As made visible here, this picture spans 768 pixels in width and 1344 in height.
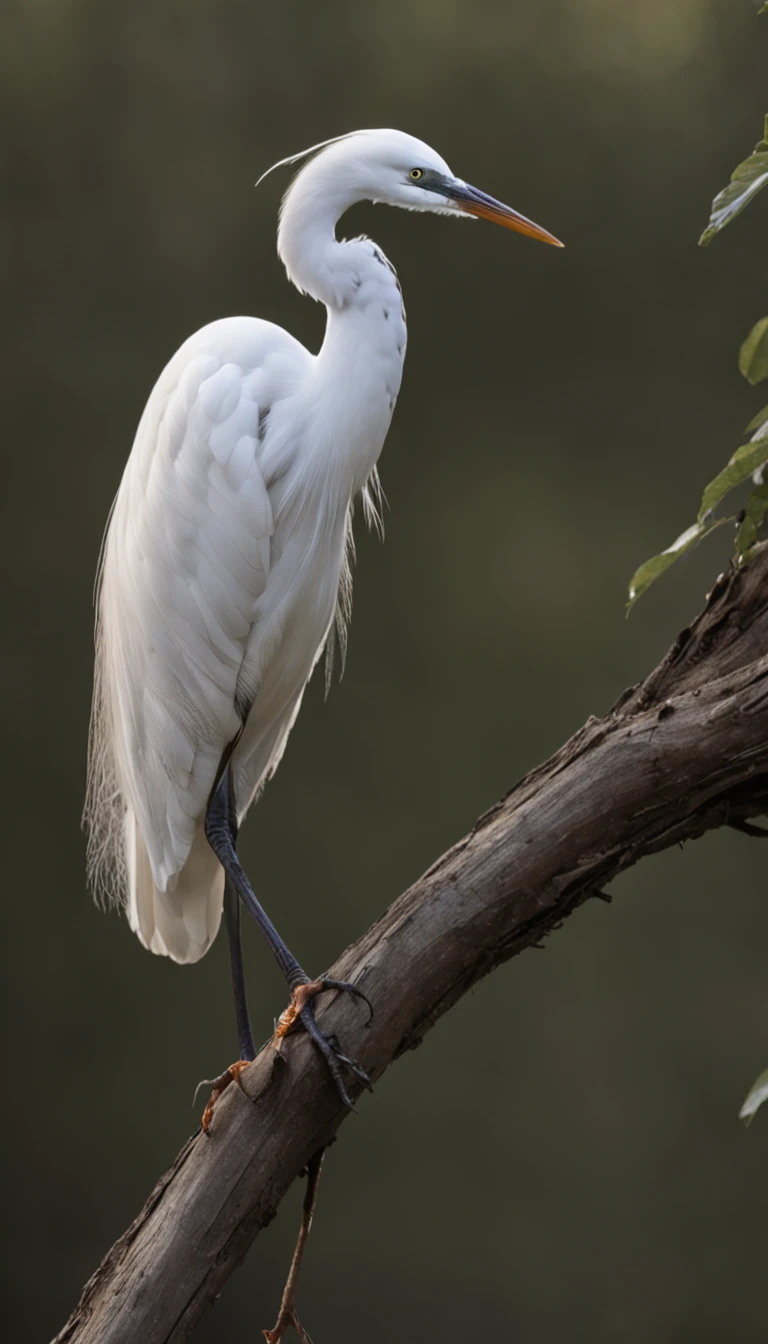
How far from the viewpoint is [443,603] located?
323 cm

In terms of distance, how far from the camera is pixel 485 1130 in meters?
3.13

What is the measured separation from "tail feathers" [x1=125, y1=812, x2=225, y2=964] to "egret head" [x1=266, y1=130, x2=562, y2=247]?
853mm

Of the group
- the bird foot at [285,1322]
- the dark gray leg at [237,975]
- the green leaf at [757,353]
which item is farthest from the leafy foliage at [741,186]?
the bird foot at [285,1322]

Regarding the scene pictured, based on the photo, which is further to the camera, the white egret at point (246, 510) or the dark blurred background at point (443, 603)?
the dark blurred background at point (443, 603)

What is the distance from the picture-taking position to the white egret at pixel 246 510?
1586 mm

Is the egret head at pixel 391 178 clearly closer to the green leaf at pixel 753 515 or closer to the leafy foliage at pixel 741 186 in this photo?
the leafy foliage at pixel 741 186

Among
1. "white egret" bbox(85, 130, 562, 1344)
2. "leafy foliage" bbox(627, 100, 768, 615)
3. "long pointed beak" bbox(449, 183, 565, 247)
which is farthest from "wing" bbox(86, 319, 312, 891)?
"leafy foliage" bbox(627, 100, 768, 615)

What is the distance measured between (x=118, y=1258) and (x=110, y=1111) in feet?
5.52

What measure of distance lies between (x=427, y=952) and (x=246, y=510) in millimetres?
572

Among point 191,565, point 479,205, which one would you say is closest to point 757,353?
point 479,205

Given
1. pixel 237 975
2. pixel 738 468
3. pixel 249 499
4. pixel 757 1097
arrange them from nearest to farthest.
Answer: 1. pixel 757 1097
2. pixel 738 468
3. pixel 249 499
4. pixel 237 975

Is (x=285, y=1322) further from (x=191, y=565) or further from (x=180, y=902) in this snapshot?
(x=191, y=565)

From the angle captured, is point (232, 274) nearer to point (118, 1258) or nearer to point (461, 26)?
point (461, 26)

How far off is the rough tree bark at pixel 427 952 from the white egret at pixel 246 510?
4.5 inches
